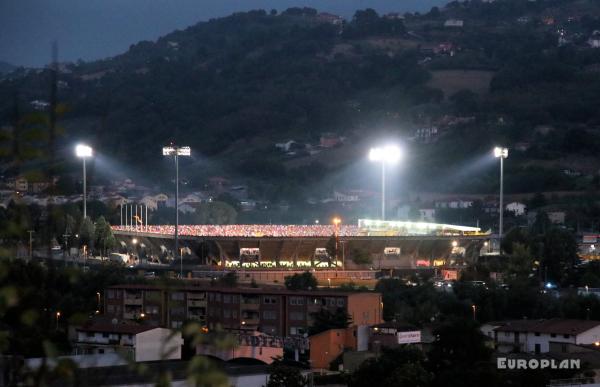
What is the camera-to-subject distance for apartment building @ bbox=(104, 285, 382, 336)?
24.4 metres

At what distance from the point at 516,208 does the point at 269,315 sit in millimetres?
29447

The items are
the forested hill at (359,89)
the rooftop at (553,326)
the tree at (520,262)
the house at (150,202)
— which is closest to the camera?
the rooftop at (553,326)

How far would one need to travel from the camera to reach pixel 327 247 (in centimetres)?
3669

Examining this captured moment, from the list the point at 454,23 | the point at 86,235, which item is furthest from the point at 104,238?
the point at 454,23

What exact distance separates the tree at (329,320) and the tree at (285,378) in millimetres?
5124

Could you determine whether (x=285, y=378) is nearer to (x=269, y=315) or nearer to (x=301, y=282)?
(x=269, y=315)

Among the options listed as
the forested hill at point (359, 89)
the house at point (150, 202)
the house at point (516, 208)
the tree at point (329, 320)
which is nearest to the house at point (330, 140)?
the forested hill at point (359, 89)

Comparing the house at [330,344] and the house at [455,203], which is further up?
the house at [455,203]

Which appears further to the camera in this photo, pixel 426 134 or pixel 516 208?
pixel 426 134

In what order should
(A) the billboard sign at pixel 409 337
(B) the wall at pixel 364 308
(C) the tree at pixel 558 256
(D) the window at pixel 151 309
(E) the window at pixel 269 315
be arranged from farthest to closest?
(C) the tree at pixel 558 256 < (D) the window at pixel 151 309 < (E) the window at pixel 269 315 < (B) the wall at pixel 364 308 < (A) the billboard sign at pixel 409 337

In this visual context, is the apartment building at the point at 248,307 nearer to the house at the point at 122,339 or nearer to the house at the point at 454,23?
the house at the point at 122,339

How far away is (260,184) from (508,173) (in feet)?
42.6

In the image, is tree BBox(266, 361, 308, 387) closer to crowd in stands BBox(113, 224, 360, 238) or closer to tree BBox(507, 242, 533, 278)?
tree BBox(507, 242, 533, 278)

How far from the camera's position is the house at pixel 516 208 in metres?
52.9
